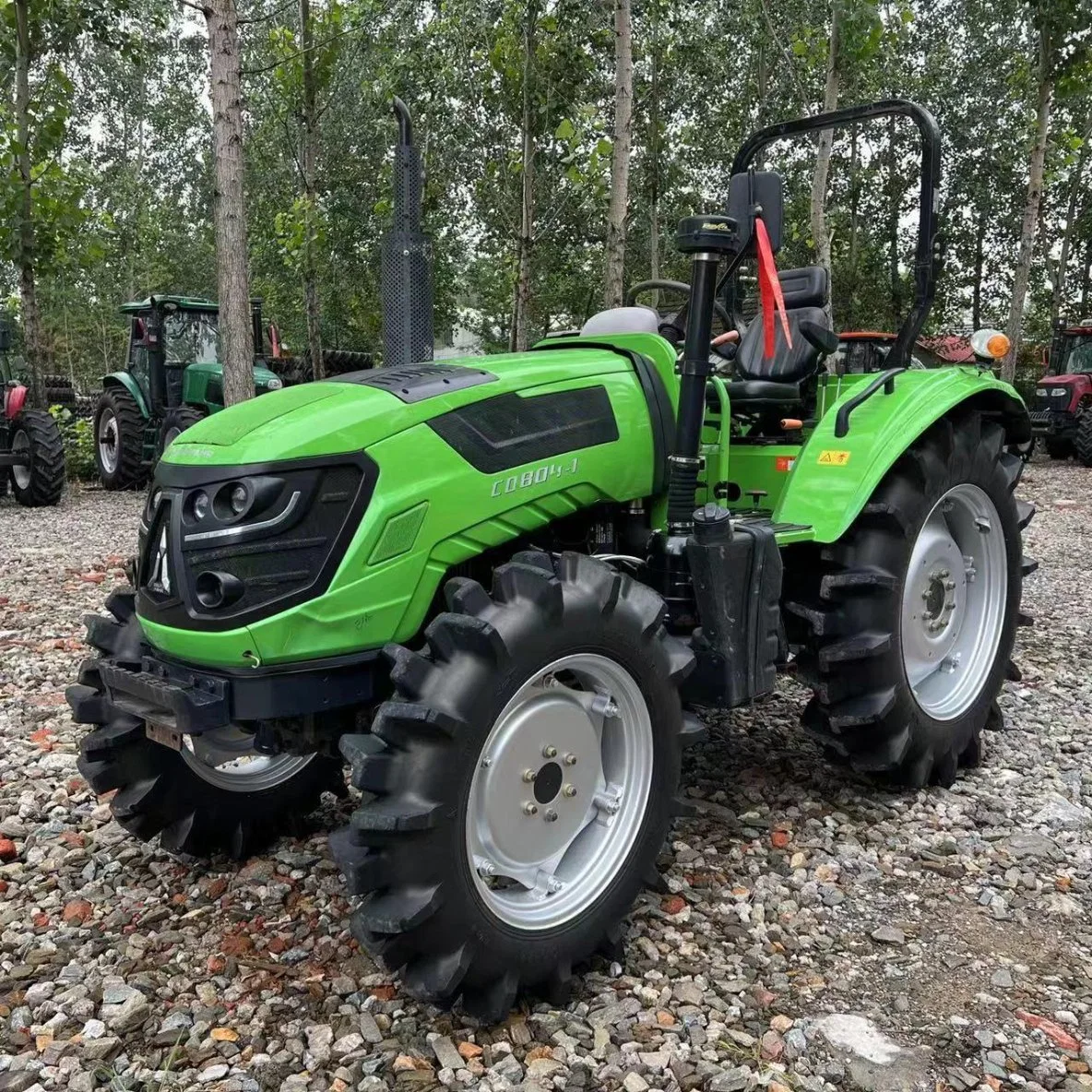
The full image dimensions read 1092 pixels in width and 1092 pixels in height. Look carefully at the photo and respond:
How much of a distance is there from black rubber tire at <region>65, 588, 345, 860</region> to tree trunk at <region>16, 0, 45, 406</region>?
11238mm

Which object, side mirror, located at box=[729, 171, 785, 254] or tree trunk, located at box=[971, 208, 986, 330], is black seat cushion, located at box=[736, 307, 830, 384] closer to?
side mirror, located at box=[729, 171, 785, 254]

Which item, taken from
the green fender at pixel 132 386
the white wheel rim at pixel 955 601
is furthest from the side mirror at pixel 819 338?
the green fender at pixel 132 386

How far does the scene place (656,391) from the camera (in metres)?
2.98

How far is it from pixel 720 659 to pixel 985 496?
1570 millimetres

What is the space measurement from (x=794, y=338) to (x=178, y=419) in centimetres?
973

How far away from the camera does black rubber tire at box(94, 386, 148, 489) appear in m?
12.6

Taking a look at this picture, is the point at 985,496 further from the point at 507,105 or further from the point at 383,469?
the point at 507,105

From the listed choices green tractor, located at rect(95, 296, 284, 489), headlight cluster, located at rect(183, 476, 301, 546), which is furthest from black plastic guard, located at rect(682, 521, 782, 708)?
green tractor, located at rect(95, 296, 284, 489)

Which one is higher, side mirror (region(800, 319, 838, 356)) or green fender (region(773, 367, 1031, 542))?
side mirror (region(800, 319, 838, 356))

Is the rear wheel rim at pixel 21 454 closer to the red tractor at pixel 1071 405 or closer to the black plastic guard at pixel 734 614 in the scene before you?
the black plastic guard at pixel 734 614

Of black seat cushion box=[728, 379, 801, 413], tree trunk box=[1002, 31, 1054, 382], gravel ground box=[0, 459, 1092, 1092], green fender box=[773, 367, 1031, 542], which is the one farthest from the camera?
tree trunk box=[1002, 31, 1054, 382]

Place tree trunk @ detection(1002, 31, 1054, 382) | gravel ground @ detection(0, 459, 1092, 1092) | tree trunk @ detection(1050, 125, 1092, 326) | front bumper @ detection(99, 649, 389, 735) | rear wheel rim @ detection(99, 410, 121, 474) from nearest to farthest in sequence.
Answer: gravel ground @ detection(0, 459, 1092, 1092) → front bumper @ detection(99, 649, 389, 735) → tree trunk @ detection(1002, 31, 1054, 382) → rear wheel rim @ detection(99, 410, 121, 474) → tree trunk @ detection(1050, 125, 1092, 326)

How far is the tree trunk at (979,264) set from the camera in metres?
25.9

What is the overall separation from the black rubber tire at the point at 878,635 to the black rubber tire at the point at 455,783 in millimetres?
1074
